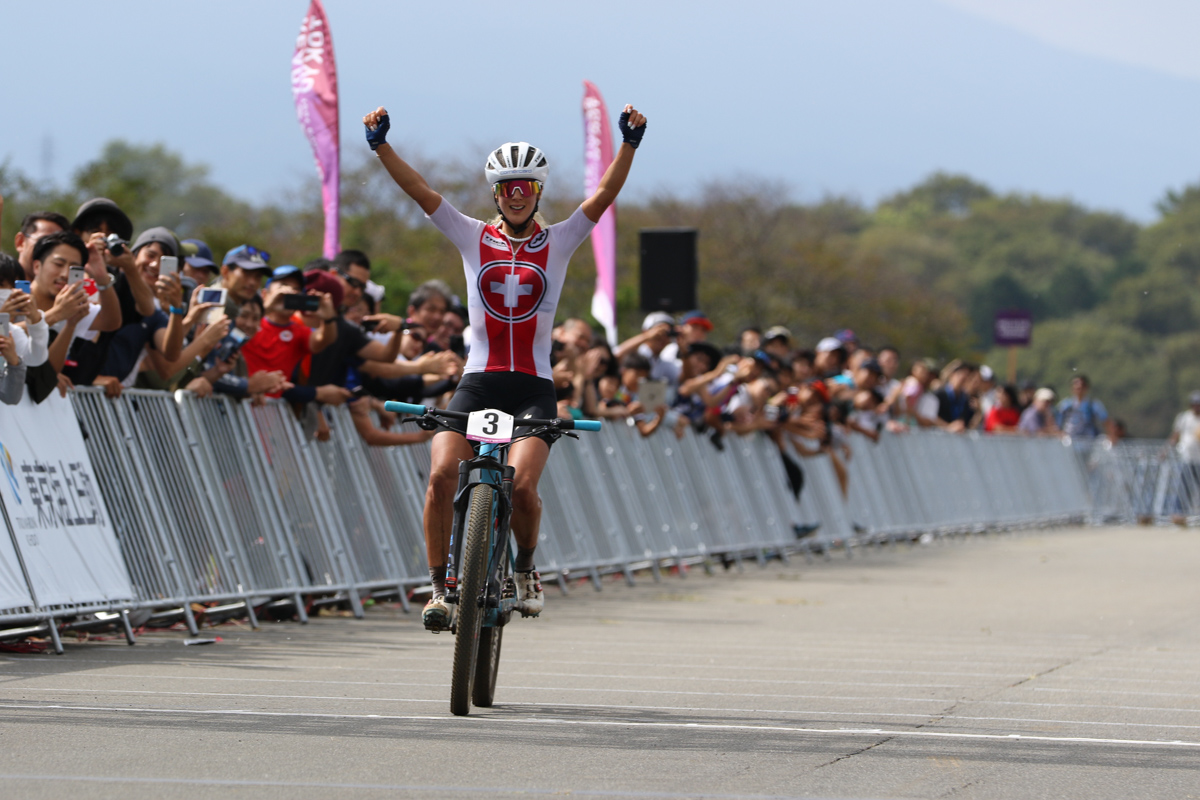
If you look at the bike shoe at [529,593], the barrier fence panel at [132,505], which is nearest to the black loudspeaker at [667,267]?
the barrier fence panel at [132,505]

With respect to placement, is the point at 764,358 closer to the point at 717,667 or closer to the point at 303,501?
the point at 303,501

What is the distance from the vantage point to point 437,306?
1464 centimetres

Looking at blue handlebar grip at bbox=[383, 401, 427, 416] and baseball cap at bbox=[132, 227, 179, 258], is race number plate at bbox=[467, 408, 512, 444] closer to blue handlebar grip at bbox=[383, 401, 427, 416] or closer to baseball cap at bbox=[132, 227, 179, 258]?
blue handlebar grip at bbox=[383, 401, 427, 416]

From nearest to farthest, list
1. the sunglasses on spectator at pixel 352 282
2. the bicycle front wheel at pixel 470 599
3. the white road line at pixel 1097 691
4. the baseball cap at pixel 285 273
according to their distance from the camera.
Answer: the bicycle front wheel at pixel 470 599, the white road line at pixel 1097 691, the baseball cap at pixel 285 273, the sunglasses on spectator at pixel 352 282

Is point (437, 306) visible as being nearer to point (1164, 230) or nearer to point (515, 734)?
point (515, 734)

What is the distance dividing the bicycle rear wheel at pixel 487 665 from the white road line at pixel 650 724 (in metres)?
0.34

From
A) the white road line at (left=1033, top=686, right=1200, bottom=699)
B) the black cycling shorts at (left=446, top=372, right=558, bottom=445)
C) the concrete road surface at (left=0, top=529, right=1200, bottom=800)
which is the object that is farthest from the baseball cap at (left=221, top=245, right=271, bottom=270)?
the white road line at (left=1033, top=686, right=1200, bottom=699)

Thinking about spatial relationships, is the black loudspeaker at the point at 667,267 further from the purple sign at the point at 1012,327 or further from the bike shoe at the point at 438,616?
the purple sign at the point at 1012,327

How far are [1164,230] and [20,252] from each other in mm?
113739

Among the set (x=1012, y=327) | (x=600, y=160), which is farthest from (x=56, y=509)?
(x=1012, y=327)

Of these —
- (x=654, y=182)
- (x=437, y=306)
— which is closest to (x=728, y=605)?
(x=437, y=306)

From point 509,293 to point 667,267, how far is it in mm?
12297

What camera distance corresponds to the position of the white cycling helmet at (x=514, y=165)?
8367 millimetres

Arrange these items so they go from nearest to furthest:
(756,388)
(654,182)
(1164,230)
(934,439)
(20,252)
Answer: (20,252), (756,388), (934,439), (654,182), (1164,230)
